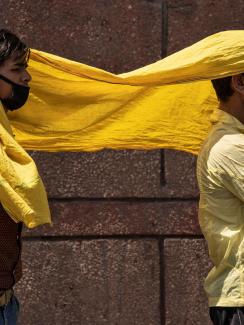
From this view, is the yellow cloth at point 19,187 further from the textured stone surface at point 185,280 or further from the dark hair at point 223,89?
the textured stone surface at point 185,280

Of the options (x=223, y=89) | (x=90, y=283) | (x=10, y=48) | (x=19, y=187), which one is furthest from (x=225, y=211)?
(x=90, y=283)

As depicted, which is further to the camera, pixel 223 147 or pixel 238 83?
pixel 238 83

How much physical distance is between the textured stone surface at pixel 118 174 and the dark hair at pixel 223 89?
1.86 m

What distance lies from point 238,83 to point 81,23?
2041 millimetres

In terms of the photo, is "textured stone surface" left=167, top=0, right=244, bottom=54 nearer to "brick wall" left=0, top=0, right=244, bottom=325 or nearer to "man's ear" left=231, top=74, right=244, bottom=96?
"brick wall" left=0, top=0, right=244, bottom=325

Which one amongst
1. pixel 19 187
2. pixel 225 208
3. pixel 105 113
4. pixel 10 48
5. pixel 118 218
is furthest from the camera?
pixel 118 218

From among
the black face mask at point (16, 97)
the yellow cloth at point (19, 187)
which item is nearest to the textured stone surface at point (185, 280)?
the black face mask at point (16, 97)

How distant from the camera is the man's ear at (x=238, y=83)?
14.4ft

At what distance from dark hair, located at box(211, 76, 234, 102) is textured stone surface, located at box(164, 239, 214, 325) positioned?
196 centimetres

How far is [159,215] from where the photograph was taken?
6301mm

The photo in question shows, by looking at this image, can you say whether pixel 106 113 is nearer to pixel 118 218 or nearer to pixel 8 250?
pixel 8 250

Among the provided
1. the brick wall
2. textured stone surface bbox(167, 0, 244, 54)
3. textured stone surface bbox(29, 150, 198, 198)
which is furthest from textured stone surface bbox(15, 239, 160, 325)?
textured stone surface bbox(167, 0, 244, 54)

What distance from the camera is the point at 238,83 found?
4.43 metres

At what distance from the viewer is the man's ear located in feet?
14.4
